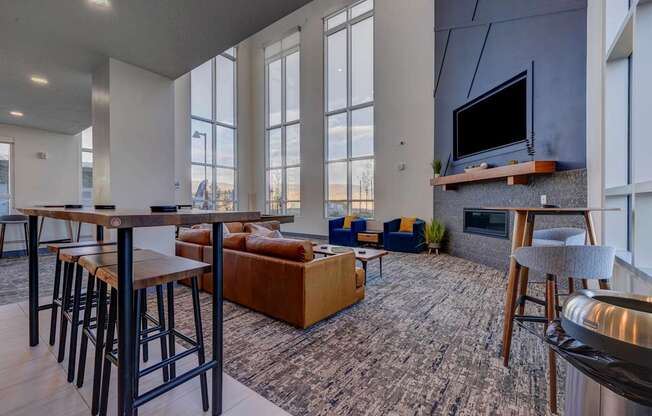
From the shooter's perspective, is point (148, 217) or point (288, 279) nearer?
point (148, 217)

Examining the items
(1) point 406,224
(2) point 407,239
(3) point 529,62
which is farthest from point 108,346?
(1) point 406,224

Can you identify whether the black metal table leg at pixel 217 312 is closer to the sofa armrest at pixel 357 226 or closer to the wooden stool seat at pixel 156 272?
the wooden stool seat at pixel 156 272

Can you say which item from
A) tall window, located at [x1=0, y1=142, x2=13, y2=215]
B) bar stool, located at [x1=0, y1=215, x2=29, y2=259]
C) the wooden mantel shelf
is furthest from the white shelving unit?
tall window, located at [x1=0, y1=142, x2=13, y2=215]

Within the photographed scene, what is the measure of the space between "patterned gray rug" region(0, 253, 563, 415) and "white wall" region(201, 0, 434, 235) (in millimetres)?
3673

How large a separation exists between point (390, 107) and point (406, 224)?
8.91 ft

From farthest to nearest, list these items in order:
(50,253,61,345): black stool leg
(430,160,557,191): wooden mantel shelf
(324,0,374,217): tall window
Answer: (324,0,374,217): tall window < (430,160,557,191): wooden mantel shelf < (50,253,61,345): black stool leg

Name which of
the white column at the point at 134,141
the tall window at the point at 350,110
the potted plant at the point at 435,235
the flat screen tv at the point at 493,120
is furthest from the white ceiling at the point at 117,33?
the tall window at the point at 350,110

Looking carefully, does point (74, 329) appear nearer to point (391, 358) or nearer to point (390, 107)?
point (391, 358)

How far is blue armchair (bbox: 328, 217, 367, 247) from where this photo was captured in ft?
21.2

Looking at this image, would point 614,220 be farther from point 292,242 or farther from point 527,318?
point 292,242

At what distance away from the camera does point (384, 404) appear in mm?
1422

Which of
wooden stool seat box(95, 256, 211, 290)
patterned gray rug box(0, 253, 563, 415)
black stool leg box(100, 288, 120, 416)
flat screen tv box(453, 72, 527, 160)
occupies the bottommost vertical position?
patterned gray rug box(0, 253, 563, 415)

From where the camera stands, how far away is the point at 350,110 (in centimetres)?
746

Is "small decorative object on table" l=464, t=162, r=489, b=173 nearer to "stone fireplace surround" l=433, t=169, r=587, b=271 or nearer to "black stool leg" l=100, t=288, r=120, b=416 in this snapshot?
"stone fireplace surround" l=433, t=169, r=587, b=271
